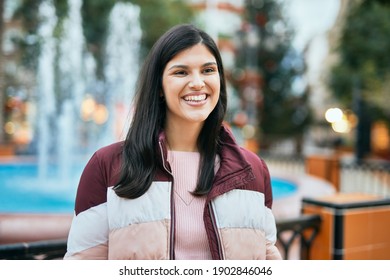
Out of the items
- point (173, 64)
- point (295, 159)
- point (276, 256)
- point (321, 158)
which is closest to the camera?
point (173, 64)

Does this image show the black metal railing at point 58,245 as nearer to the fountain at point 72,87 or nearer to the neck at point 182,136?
the neck at point 182,136

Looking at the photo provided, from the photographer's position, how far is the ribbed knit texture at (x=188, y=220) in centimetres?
147

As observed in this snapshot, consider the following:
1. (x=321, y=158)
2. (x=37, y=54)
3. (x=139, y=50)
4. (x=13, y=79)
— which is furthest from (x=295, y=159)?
(x=13, y=79)

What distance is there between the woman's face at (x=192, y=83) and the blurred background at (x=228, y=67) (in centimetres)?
594

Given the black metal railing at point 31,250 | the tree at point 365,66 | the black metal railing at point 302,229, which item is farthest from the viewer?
the tree at point 365,66

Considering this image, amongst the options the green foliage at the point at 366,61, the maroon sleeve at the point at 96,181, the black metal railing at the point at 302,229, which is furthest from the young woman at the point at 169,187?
the green foliage at the point at 366,61

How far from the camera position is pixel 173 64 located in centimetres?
143

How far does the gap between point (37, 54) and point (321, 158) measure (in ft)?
36.4

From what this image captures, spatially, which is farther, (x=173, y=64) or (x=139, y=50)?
(x=139, y=50)

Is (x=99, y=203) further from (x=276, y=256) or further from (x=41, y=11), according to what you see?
(x=41, y=11)

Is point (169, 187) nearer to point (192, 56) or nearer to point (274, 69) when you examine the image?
point (192, 56)

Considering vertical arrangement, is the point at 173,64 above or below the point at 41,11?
below

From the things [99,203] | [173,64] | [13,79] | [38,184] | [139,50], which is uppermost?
[139,50]

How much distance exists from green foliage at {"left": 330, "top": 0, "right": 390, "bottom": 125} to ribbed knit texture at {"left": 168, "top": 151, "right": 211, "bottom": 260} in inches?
550
